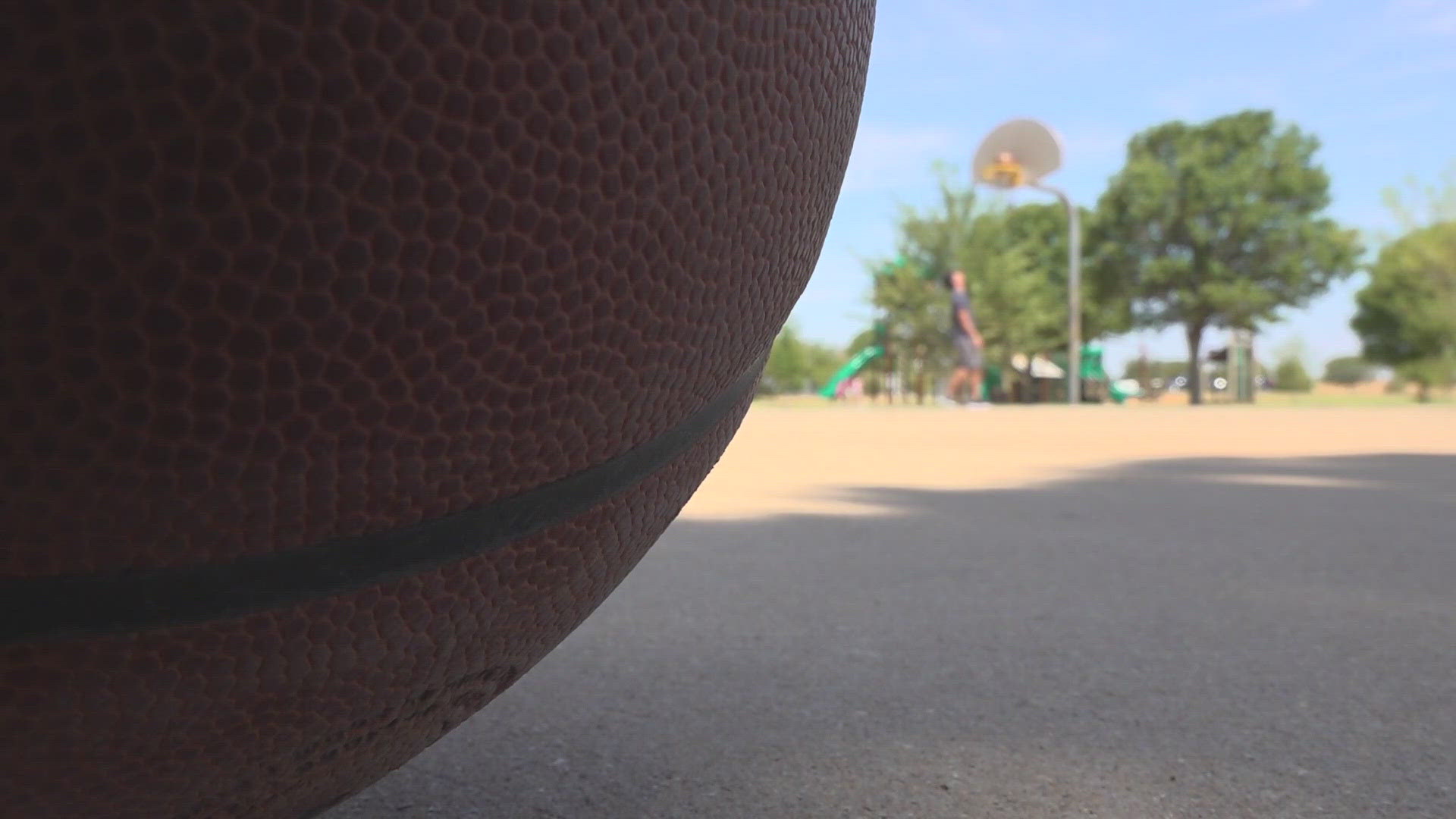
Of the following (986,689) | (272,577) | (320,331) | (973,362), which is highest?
Answer: (973,362)

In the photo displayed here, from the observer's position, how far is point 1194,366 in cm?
3047

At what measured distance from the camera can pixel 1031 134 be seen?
23.8 meters

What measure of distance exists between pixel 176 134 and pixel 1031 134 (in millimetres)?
24633

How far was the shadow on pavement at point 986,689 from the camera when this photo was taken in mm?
1505

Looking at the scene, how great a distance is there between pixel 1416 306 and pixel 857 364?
60.6 feet

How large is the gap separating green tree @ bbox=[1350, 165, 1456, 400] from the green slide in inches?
501

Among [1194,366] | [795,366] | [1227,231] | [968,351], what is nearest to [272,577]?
[968,351]

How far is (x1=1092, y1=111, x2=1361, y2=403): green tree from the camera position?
31672 millimetres

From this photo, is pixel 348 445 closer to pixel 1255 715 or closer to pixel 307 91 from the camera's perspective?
pixel 307 91

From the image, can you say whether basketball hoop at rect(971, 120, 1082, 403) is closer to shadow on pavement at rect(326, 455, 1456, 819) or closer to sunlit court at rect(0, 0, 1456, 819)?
shadow on pavement at rect(326, 455, 1456, 819)

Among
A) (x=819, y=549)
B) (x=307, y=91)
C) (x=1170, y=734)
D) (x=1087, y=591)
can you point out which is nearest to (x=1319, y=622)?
(x=1087, y=591)

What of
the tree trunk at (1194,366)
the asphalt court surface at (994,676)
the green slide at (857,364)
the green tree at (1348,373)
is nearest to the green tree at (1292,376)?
the green tree at (1348,373)

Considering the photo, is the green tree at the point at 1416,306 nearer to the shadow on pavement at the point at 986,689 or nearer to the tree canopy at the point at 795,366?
the tree canopy at the point at 795,366

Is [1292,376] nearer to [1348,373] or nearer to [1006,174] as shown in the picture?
[1348,373]
